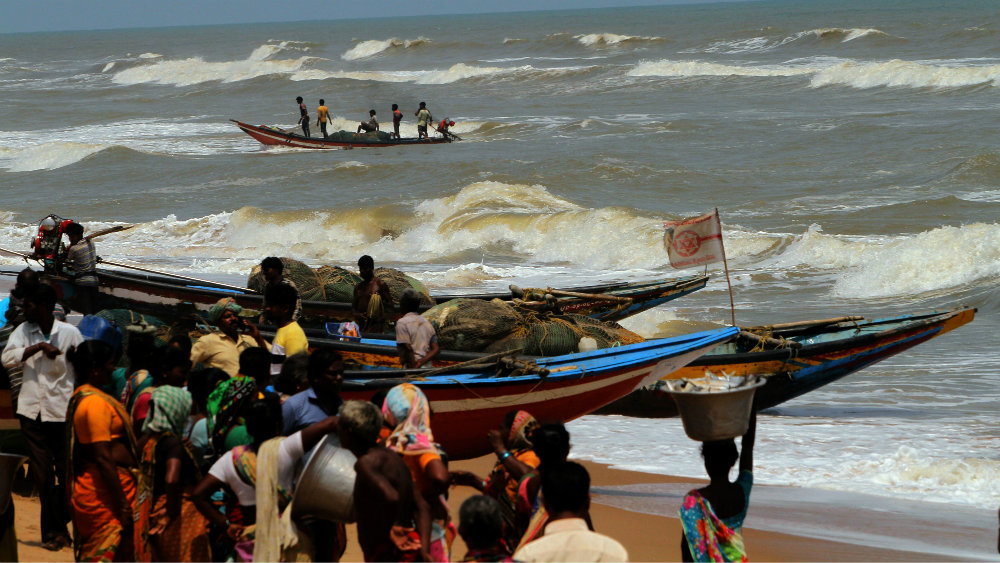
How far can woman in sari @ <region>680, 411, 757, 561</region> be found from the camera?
3.45 m

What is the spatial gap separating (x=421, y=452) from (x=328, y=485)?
35 centimetres

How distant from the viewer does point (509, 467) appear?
4.07m

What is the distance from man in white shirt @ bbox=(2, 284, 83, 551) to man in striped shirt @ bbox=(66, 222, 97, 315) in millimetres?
4010

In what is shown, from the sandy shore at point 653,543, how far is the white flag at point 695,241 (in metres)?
2.10

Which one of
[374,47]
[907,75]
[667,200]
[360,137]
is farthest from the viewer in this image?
[374,47]

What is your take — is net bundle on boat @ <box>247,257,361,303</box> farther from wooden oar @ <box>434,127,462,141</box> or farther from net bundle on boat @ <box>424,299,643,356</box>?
wooden oar @ <box>434,127,462,141</box>

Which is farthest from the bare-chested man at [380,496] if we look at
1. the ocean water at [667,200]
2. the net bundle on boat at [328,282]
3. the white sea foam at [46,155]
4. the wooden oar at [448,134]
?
the white sea foam at [46,155]

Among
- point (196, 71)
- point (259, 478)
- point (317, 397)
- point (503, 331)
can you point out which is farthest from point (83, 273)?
point (196, 71)

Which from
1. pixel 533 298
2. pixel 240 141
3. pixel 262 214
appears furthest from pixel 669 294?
pixel 240 141

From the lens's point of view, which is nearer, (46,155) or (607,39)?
(46,155)

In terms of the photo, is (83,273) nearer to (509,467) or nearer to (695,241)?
(695,241)

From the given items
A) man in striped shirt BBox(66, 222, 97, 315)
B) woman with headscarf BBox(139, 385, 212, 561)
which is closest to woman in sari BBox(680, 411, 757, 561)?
woman with headscarf BBox(139, 385, 212, 561)

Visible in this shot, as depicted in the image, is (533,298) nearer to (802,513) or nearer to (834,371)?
(834,371)

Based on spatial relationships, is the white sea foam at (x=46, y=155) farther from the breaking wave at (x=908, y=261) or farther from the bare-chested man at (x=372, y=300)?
the bare-chested man at (x=372, y=300)
